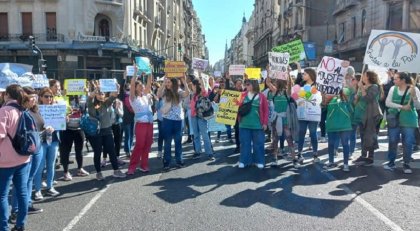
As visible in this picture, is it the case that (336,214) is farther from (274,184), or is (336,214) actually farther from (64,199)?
(64,199)

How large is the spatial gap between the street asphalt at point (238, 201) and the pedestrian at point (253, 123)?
1.07 ft

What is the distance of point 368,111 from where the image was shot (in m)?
8.53

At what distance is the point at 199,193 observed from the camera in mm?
6570

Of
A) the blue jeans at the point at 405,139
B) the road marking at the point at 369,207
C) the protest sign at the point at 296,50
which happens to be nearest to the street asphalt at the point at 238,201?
the road marking at the point at 369,207

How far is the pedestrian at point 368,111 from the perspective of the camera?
8.33 meters

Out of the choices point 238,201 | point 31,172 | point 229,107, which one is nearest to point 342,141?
point 229,107

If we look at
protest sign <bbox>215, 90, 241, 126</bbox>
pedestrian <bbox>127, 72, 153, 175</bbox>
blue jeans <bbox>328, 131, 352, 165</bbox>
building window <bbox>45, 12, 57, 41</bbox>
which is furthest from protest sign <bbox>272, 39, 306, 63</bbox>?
building window <bbox>45, 12, 57, 41</bbox>

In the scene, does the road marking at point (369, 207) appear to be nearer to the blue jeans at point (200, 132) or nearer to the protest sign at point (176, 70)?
the blue jeans at point (200, 132)

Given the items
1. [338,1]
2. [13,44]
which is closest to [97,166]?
[13,44]

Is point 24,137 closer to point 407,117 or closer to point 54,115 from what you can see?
point 54,115

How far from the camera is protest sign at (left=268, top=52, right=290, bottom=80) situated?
351 inches

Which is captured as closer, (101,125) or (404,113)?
(101,125)

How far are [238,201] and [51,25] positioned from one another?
3274 cm

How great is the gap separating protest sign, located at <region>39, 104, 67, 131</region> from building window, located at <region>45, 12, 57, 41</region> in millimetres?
30287
